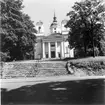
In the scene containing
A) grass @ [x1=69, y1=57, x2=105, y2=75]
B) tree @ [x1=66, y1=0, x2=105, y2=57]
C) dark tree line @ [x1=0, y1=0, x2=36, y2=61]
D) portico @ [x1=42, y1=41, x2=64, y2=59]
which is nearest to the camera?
grass @ [x1=69, y1=57, x2=105, y2=75]

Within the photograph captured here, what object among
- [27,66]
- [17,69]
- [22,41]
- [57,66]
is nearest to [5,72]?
[17,69]

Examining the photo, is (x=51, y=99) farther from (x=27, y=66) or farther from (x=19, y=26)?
(x=19, y=26)

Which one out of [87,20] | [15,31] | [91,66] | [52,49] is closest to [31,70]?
[91,66]

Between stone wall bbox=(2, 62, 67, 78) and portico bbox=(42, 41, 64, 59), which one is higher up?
portico bbox=(42, 41, 64, 59)

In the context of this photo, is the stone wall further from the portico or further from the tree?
the portico

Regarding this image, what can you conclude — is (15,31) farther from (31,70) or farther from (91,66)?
(91,66)

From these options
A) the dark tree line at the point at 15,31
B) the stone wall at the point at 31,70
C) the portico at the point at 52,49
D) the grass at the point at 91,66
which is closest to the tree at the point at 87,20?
the grass at the point at 91,66

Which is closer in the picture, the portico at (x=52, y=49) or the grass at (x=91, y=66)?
the grass at (x=91, y=66)

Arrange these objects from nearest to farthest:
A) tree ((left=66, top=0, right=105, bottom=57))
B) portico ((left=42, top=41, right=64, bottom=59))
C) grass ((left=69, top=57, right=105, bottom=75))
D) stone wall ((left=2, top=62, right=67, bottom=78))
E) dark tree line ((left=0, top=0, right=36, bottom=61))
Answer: stone wall ((left=2, top=62, right=67, bottom=78)) → grass ((left=69, top=57, right=105, bottom=75)) → tree ((left=66, top=0, right=105, bottom=57)) → dark tree line ((left=0, top=0, right=36, bottom=61)) → portico ((left=42, top=41, right=64, bottom=59))

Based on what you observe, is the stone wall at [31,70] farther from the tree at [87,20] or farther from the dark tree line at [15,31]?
the tree at [87,20]

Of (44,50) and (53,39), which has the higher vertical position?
(53,39)

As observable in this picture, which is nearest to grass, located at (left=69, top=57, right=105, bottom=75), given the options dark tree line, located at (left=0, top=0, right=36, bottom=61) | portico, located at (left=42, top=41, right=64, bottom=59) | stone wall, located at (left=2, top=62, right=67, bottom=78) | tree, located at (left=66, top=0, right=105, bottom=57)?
stone wall, located at (left=2, top=62, right=67, bottom=78)

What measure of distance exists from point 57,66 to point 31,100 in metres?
14.8

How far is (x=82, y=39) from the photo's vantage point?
91.8ft
